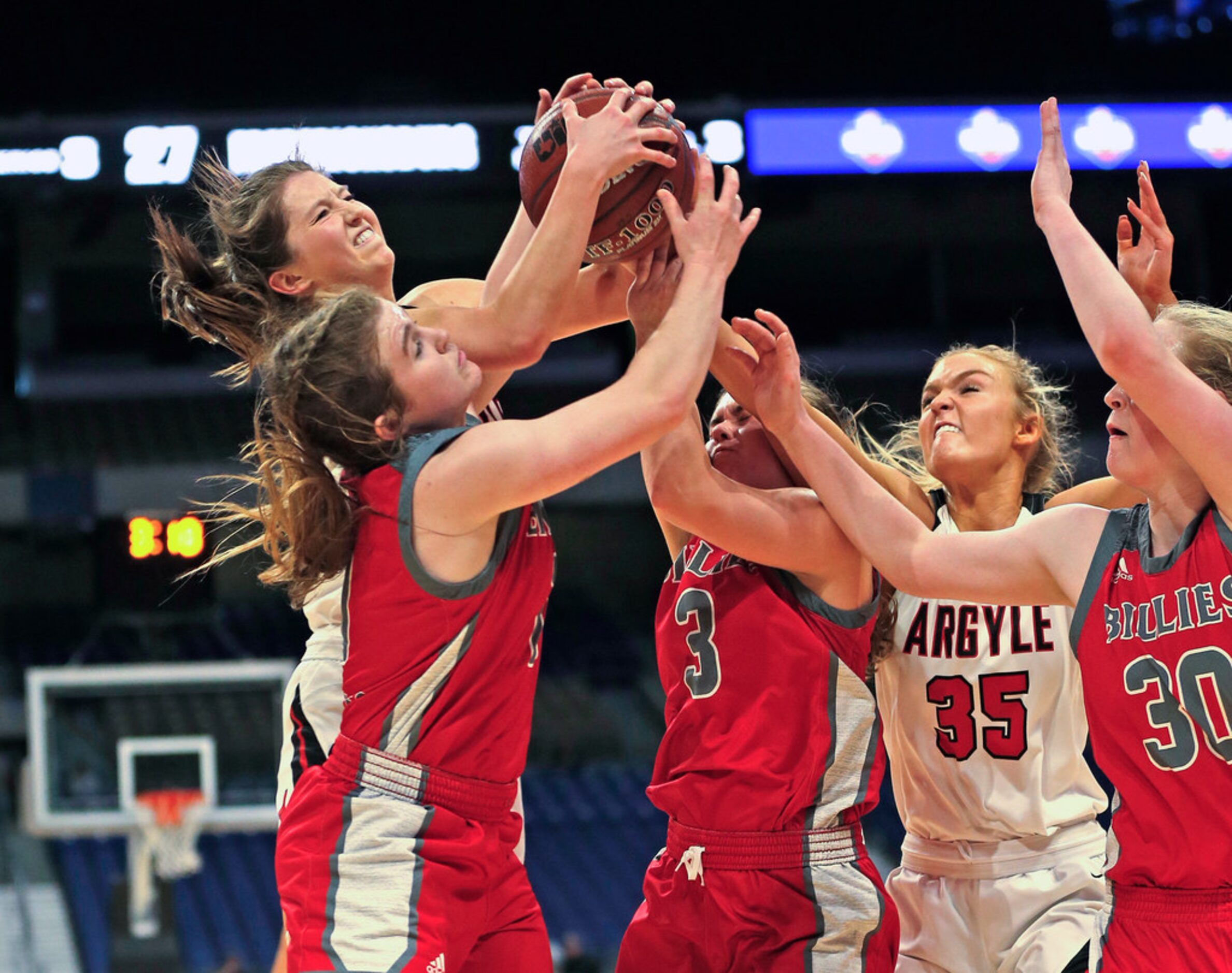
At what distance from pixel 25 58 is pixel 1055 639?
12.5 m

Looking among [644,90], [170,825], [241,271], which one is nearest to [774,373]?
[644,90]

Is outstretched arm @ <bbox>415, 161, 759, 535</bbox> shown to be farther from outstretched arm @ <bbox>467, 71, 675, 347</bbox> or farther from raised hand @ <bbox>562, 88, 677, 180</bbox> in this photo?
outstretched arm @ <bbox>467, 71, 675, 347</bbox>

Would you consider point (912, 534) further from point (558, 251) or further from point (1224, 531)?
point (558, 251)

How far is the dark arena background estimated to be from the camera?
11.6 metres

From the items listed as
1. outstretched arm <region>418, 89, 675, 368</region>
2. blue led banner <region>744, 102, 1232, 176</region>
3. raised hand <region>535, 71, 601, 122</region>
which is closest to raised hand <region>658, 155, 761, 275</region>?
outstretched arm <region>418, 89, 675, 368</region>

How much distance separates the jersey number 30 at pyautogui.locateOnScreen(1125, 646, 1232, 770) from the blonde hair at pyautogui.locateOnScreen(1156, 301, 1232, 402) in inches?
20.0

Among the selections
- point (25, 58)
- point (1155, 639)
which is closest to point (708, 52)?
point (25, 58)

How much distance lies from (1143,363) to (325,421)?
4.88 feet

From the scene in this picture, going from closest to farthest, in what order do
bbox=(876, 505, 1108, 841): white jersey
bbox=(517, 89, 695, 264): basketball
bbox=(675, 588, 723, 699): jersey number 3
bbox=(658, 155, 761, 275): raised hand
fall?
bbox=(658, 155, 761, 275): raised hand < bbox=(517, 89, 695, 264): basketball < bbox=(675, 588, 723, 699): jersey number 3 < bbox=(876, 505, 1108, 841): white jersey

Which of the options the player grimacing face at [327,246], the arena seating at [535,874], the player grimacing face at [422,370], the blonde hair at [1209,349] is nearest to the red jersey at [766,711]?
the player grimacing face at [422,370]

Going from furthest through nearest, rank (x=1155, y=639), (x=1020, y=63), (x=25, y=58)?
(x=1020, y=63), (x=25, y=58), (x=1155, y=639)

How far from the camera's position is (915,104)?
12414 mm

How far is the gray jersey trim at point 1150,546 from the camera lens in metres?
2.66

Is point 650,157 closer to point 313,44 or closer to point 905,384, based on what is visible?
point 313,44
